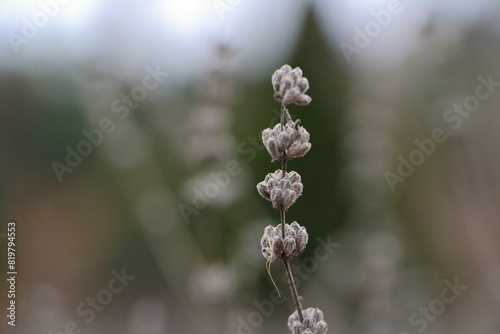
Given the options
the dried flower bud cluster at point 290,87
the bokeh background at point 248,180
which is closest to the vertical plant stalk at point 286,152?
the dried flower bud cluster at point 290,87

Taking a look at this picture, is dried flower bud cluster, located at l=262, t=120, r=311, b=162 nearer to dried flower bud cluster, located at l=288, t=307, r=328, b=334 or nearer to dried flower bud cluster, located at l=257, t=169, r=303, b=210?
dried flower bud cluster, located at l=257, t=169, r=303, b=210

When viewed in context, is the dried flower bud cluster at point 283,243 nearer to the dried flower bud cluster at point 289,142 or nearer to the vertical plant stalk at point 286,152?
the vertical plant stalk at point 286,152

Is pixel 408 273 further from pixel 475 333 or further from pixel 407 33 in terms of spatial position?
pixel 407 33

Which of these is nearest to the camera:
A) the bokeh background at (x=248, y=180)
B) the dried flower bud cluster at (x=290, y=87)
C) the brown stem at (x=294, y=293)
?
the brown stem at (x=294, y=293)

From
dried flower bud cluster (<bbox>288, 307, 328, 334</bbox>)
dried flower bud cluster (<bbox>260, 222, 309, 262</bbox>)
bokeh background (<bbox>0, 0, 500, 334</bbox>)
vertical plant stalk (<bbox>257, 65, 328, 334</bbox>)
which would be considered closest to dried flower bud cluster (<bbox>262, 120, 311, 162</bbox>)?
vertical plant stalk (<bbox>257, 65, 328, 334</bbox>)

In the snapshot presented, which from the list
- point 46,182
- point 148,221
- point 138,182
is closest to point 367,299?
point 148,221

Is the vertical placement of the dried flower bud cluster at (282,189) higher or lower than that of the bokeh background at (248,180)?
lower
